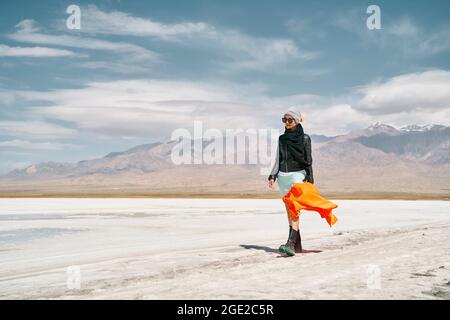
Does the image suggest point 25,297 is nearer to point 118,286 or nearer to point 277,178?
point 118,286

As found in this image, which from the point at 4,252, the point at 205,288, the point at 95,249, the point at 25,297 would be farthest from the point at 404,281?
the point at 4,252

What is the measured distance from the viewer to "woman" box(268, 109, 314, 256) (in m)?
7.41

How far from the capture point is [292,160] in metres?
7.50

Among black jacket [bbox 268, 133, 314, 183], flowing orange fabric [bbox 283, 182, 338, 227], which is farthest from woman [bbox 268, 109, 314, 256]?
flowing orange fabric [bbox 283, 182, 338, 227]

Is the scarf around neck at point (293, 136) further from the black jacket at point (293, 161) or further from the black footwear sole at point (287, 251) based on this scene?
the black footwear sole at point (287, 251)

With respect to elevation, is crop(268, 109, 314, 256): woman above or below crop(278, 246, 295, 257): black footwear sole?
above

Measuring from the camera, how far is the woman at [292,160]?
741 cm

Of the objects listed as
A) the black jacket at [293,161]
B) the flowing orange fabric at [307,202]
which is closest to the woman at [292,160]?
the black jacket at [293,161]

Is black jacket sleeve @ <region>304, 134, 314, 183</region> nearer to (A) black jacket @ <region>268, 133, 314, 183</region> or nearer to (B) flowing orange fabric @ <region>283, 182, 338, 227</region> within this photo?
(A) black jacket @ <region>268, 133, 314, 183</region>

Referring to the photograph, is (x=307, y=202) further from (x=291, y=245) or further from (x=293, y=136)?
(x=293, y=136)

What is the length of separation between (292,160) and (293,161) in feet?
0.07

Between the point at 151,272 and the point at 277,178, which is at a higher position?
the point at 277,178

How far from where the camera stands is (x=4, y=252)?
8.67m
